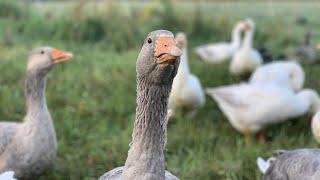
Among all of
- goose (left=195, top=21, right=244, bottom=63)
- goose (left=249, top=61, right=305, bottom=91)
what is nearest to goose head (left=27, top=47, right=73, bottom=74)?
goose (left=249, top=61, right=305, bottom=91)

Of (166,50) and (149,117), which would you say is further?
(149,117)

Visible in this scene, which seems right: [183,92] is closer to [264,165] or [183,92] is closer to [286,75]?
[286,75]

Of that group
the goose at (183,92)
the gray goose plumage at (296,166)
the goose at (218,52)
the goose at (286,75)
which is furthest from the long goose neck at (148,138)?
the goose at (218,52)

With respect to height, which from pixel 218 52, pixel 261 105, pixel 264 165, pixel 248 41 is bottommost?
pixel 264 165

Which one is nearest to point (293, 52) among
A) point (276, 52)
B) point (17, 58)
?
point (276, 52)

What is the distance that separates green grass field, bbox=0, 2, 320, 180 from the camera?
4.25 m

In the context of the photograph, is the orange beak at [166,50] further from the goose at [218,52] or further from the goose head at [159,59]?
the goose at [218,52]

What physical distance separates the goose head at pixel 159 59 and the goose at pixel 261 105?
293 cm

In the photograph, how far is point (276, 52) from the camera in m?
8.62

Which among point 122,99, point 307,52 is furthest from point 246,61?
point 122,99

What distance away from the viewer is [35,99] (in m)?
3.75

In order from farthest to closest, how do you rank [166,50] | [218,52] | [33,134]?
[218,52]
[33,134]
[166,50]

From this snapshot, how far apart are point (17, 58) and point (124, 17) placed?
9.24 ft

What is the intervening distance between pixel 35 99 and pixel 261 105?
7.19 feet
